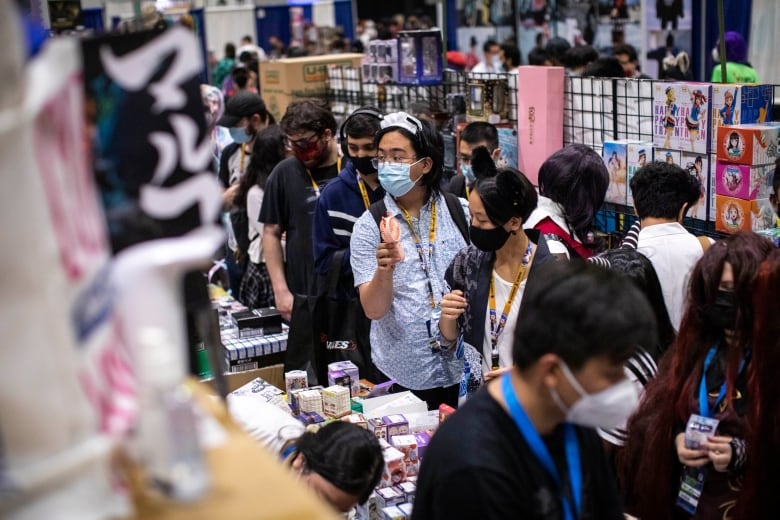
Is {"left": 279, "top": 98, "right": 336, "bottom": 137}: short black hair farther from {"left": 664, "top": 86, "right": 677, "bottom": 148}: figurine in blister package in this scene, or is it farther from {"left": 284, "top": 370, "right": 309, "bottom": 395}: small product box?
{"left": 664, "top": 86, "right": 677, "bottom": 148}: figurine in blister package

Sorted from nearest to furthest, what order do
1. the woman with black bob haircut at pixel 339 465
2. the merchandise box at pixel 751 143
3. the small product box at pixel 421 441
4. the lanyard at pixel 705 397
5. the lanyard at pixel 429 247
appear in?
the woman with black bob haircut at pixel 339 465, the lanyard at pixel 705 397, the small product box at pixel 421 441, the lanyard at pixel 429 247, the merchandise box at pixel 751 143

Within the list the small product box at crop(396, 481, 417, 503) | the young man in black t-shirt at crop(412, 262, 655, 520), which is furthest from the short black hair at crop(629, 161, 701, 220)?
the young man in black t-shirt at crop(412, 262, 655, 520)

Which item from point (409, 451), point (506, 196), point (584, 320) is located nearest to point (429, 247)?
point (506, 196)

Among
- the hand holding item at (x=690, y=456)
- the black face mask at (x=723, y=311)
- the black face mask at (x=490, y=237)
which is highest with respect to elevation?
the black face mask at (x=490, y=237)

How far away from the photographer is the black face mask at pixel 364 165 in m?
4.45

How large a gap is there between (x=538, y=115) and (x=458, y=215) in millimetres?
1617

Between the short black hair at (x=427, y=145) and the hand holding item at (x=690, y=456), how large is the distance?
5.13 feet

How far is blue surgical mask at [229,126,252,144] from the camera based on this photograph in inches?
265

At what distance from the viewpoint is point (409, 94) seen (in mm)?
6781

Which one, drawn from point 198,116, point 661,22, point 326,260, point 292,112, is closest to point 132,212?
point 198,116

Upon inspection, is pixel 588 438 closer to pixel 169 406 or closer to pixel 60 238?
pixel 169 406

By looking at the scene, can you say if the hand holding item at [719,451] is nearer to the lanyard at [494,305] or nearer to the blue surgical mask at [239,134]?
the lanyard at [494,305]

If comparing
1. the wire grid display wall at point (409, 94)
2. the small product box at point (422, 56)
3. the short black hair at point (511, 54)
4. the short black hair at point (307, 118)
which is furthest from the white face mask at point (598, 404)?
the short black hair at point (511, 54)

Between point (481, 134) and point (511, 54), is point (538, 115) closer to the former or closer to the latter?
point (481, 134)
